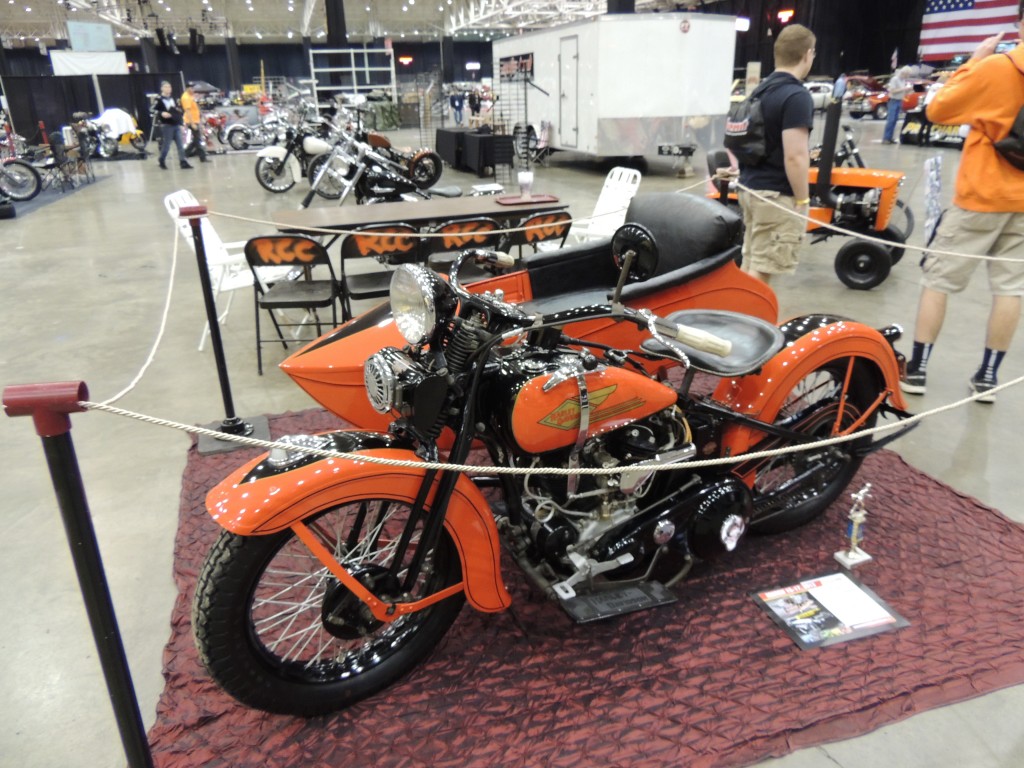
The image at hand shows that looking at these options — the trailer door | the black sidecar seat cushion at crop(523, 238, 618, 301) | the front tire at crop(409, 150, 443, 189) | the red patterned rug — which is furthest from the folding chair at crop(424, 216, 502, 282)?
the trailer door

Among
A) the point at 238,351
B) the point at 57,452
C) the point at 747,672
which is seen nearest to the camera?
the point at 57,452

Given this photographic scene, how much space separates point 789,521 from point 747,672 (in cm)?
74

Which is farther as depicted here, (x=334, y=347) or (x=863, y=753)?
(x=334, y=347)

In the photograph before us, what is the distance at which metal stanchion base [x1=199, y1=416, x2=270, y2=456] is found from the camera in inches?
130

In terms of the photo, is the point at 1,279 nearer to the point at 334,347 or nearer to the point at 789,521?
the point at 334,347

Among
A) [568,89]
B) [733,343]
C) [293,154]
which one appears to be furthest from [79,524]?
[568,89]

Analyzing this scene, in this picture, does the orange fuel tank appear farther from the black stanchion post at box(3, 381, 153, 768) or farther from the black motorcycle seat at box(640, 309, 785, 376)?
the black stanchion post at box(3, 381, 153, 768)

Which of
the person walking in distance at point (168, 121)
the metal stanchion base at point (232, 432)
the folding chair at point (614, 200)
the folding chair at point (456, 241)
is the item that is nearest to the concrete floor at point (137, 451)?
the metal stanchion base at point (232, 432)

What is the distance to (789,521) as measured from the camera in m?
2.60

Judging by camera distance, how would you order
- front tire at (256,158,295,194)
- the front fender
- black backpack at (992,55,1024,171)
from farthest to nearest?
front tire at (256,158,295,194)
black backpack at (992,55,1024,171)
the front fender

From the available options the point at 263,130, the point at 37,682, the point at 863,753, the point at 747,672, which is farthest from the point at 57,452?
the point at 263,130

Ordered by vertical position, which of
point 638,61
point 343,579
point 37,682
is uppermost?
point 638,61

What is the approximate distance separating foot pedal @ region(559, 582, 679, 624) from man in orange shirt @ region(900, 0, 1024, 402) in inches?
61.6

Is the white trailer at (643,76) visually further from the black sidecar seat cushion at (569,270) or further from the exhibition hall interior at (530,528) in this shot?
the black sidecar seat cushion at (569,270)
